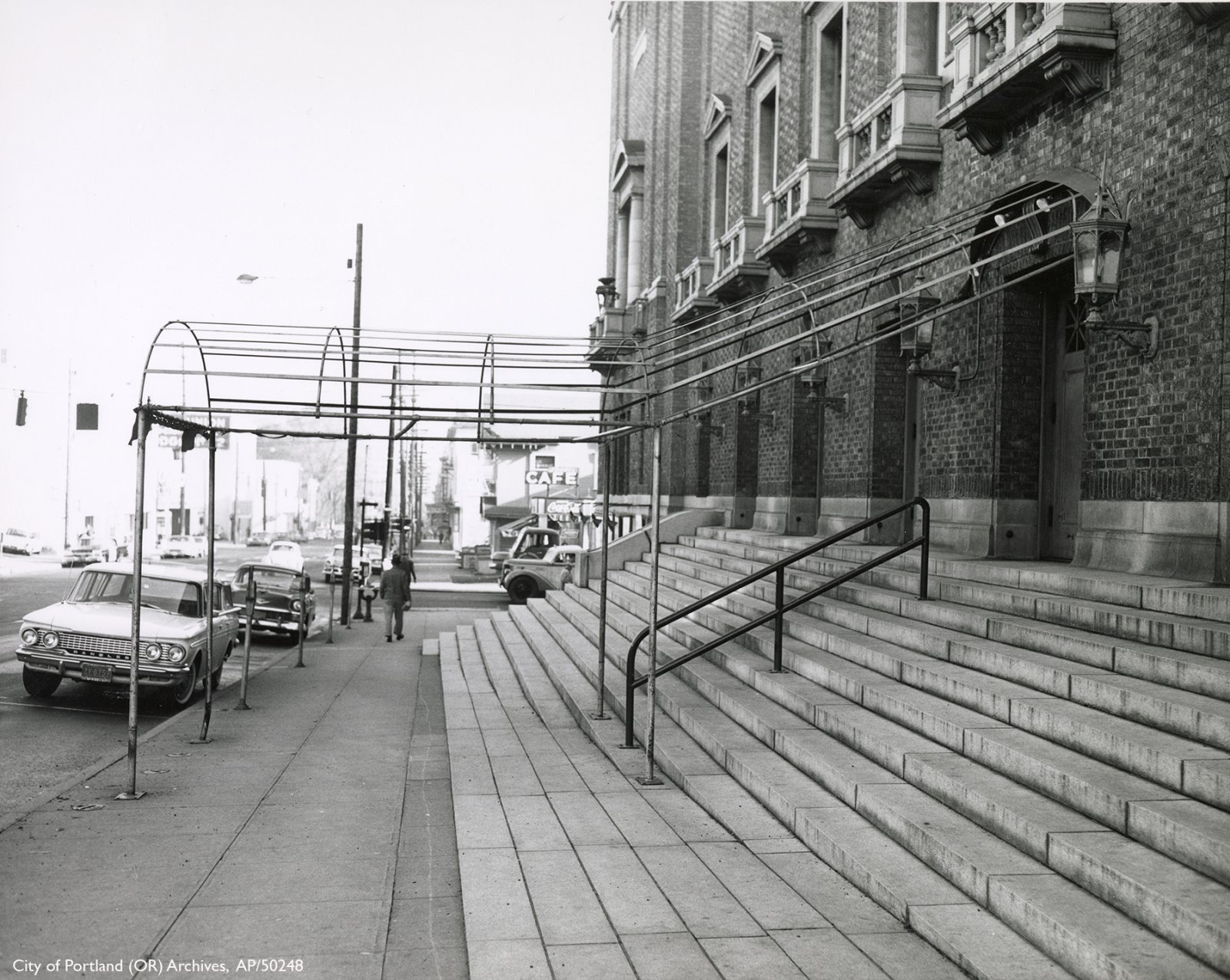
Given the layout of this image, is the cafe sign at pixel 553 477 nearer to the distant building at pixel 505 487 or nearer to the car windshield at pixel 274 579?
the distant building at pixel 505 487

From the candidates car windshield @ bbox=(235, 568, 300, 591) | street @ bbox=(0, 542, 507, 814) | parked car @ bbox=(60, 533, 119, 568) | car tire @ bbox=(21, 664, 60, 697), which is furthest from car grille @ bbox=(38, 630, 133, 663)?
parked car @ bbox=(60, 533, 119, 568)

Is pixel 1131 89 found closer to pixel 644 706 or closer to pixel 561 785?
pixel 644 706

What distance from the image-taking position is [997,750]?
20.1 ft

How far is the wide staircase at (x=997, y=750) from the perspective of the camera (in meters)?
4.55

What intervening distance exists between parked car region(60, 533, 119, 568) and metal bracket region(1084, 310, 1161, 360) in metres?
44.4

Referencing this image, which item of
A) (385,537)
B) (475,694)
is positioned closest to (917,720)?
(475,694)

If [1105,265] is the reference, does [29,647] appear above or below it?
below

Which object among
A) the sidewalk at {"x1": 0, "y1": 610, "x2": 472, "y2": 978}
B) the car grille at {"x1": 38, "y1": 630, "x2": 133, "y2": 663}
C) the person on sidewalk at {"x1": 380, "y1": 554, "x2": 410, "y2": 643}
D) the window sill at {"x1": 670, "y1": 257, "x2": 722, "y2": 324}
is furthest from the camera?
the window sill at {"x1": 670, "y1": 257, "x2": 722, "y2": 324}

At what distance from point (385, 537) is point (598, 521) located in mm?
7734

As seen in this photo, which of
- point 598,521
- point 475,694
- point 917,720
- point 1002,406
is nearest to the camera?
point 917,720

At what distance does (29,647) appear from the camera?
42.0ft

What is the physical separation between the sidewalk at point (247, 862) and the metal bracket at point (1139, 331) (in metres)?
6.59

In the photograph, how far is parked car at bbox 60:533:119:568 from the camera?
161ft

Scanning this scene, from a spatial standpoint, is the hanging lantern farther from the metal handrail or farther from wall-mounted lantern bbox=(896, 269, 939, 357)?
wall-mounted lantern bbox=(896, 269, 939, 357)
